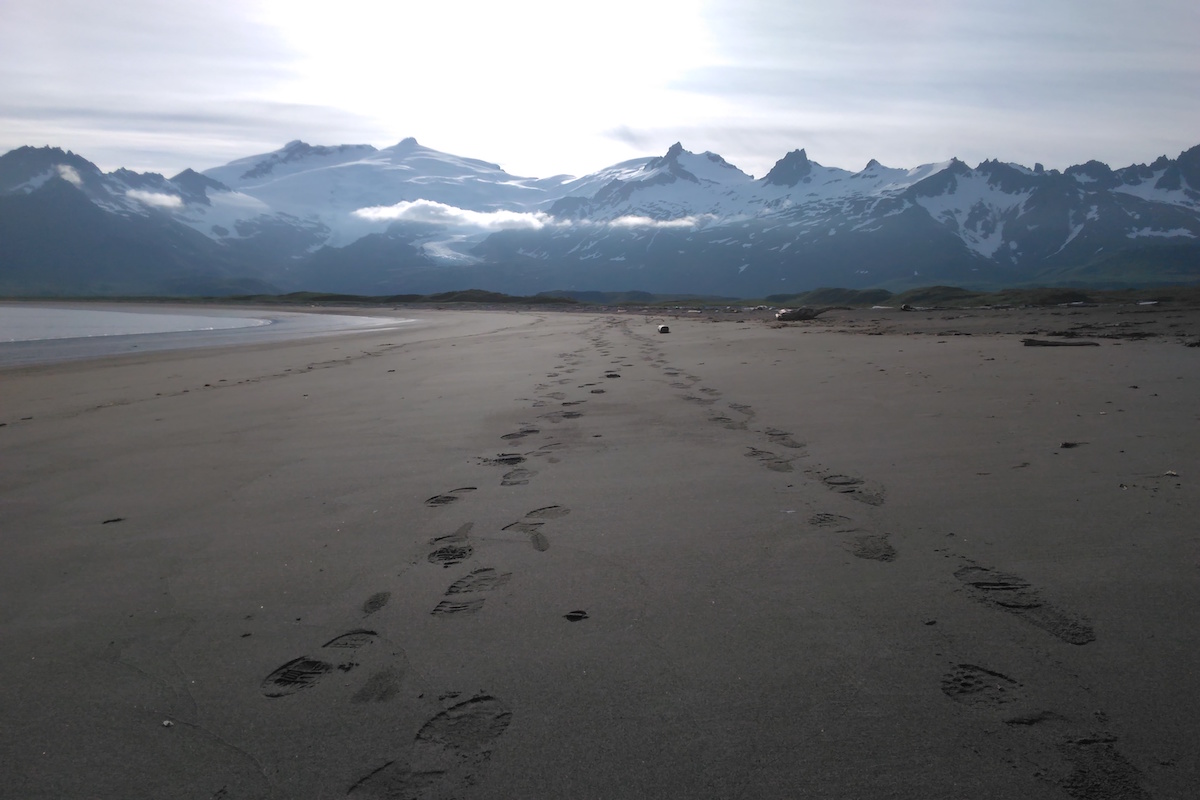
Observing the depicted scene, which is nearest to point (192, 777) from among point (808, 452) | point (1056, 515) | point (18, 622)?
point (18, 622)

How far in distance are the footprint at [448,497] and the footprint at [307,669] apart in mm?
1665

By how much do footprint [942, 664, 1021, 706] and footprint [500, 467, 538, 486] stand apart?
3.00 meters

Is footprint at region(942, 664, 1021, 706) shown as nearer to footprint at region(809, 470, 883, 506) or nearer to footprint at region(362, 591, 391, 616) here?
footprint at region(809, 470, 883, 506)

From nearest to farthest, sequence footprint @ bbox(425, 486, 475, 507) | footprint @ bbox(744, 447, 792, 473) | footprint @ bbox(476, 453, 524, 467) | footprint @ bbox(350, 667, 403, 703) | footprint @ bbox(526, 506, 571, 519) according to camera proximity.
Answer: footprint @ bbox(350, 667, 403, 703), footprint @ bbox(526, 506, 571, 519), footprint @ bbox(425, 486, 475, 507), footprint @ bbox(744, 447, 792, 473), footprint @ bbox(476, 453, 524, 467)

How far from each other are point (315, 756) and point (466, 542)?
1.71 m

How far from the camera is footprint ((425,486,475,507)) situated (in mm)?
4603

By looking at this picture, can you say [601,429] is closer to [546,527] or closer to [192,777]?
[546,527]

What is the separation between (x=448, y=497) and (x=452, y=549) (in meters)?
0.91

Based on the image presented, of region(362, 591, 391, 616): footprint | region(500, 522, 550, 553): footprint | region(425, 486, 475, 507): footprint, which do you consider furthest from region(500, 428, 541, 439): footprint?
region(362, 591, 391, 616): footprint

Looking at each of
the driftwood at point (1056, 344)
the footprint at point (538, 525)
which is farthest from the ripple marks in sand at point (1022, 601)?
the driftwood at point (1056, 344)

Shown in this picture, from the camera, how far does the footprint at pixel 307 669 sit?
8.59 ft

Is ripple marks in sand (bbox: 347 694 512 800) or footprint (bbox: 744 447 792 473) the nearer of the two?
Result: ripple marks in sand (bbox: 347 694 512 800)

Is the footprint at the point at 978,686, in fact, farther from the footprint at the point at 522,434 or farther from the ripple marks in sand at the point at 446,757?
the footprint at the point at 522,434

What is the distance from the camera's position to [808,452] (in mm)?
5539
